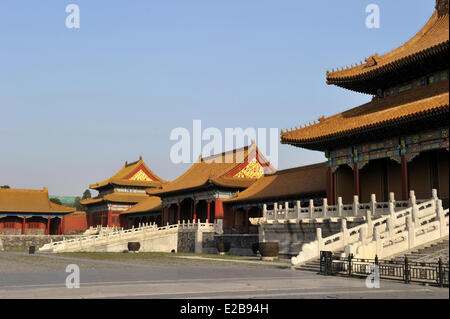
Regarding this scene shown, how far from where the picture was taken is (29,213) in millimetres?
58344

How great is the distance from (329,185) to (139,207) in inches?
1392

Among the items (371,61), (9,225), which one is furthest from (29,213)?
(371,61)

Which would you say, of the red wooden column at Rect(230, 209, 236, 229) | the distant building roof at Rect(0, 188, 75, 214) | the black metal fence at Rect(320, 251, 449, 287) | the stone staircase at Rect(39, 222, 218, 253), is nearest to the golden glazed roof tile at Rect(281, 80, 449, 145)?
the black metal fence at Rect(320, 251, 449, 287)

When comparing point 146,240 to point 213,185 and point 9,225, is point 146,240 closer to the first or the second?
point 213,185

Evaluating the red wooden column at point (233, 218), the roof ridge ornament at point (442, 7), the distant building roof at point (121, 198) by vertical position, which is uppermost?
the roof ridge ornament at point (442, 7)

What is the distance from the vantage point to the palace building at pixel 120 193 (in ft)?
210

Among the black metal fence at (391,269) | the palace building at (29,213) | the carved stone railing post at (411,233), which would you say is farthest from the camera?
the palace building at (29,213)

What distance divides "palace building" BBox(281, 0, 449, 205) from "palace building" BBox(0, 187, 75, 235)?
39.3 metres

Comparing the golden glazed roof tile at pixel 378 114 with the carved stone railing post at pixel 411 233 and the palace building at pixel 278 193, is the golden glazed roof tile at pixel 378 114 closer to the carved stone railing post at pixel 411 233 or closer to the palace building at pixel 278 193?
the palace building at pixel 278 193

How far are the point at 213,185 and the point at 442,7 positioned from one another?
2148cm

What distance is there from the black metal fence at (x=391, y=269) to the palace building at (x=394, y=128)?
27.7ft

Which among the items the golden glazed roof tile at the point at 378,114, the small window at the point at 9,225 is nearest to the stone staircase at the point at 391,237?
the golden glazed roof tile at the point at 378,114
